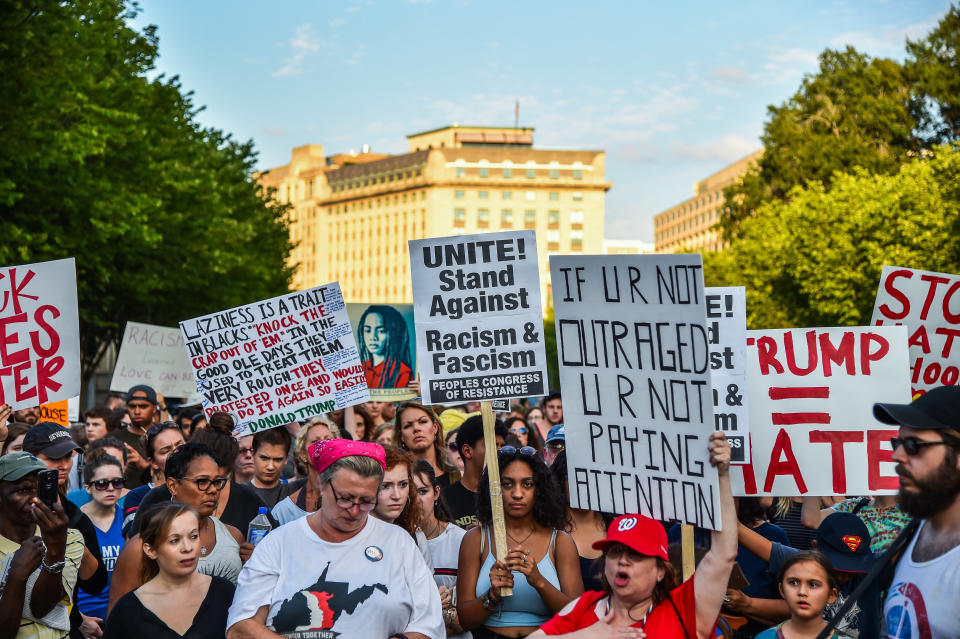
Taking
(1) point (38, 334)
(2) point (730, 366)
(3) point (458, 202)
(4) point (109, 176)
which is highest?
(3) point (458, 202)

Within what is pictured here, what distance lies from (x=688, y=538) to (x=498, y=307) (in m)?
2.04

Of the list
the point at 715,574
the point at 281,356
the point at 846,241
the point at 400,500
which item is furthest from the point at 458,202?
the point at 715,574

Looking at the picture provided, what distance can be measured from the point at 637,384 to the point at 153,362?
40.6 ft

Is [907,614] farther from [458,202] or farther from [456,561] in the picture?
[458,202]

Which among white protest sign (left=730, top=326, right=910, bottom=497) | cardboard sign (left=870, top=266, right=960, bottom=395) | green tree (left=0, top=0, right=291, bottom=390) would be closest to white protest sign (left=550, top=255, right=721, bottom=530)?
white protest sign (left=730, top=326, right=910, bottom=497)

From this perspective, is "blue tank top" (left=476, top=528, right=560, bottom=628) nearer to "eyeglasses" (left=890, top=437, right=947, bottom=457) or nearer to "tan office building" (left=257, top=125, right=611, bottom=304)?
"eyeglasses" (left=890, top=437, right=947, bottom=457)

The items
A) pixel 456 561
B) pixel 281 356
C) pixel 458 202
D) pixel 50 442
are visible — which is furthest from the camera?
pixel 458 202

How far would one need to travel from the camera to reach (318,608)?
4.98 metres

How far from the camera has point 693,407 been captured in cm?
507

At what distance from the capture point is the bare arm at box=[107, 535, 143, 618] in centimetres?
552

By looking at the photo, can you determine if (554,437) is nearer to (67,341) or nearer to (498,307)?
(498,307)

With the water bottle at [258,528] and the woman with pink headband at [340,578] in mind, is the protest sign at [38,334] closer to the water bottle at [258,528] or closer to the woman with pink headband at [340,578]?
the water bottle at [258,528]

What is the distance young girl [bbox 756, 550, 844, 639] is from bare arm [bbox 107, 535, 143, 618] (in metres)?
2.71

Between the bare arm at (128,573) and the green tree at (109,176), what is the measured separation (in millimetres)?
16446
